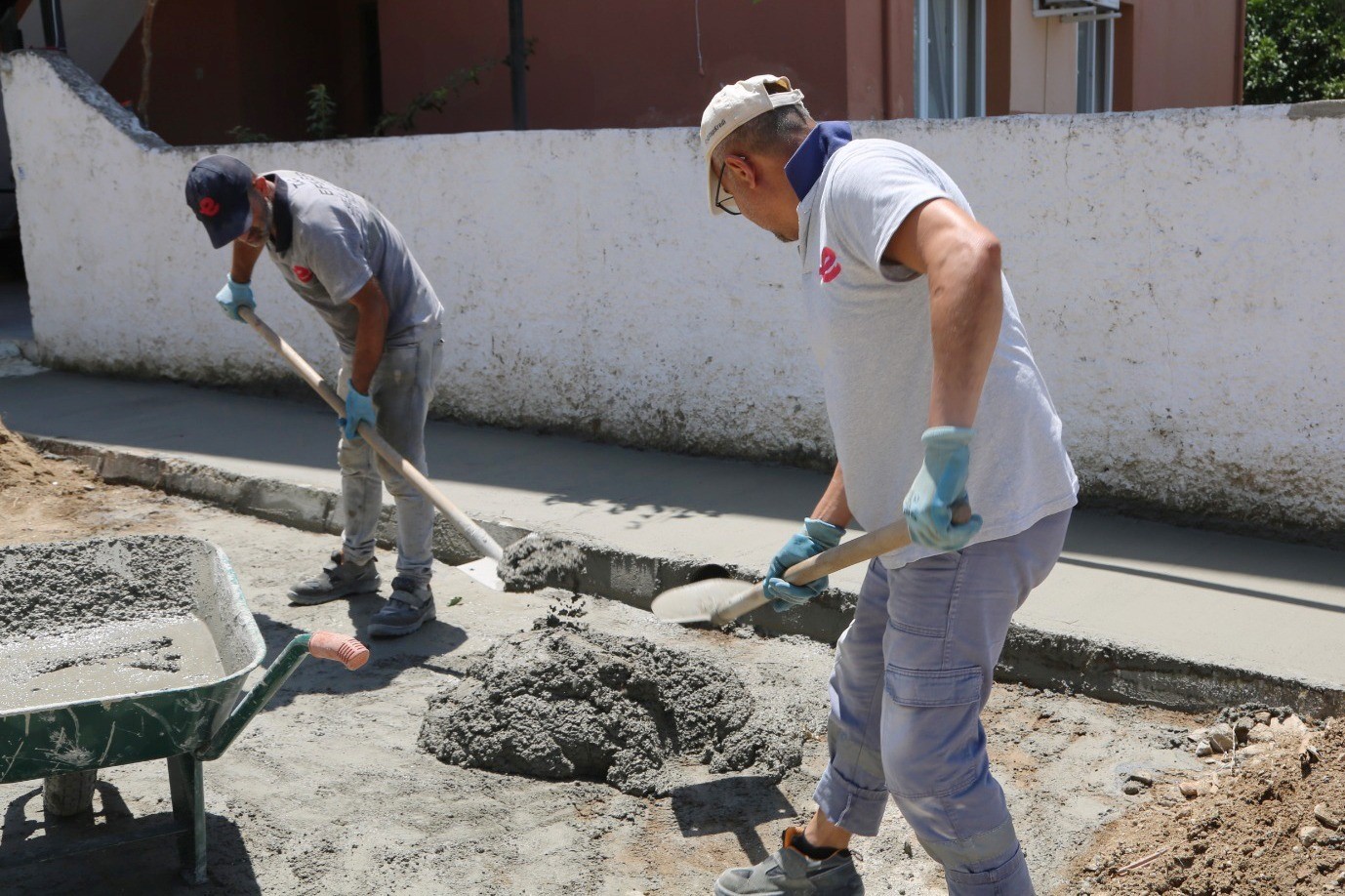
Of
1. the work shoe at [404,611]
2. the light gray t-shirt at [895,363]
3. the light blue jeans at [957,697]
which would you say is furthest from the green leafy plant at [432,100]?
the light blue jeans at [957,697]

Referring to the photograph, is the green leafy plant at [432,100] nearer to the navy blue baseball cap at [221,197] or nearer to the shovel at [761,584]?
the navy blue baseball cap at [221,197]

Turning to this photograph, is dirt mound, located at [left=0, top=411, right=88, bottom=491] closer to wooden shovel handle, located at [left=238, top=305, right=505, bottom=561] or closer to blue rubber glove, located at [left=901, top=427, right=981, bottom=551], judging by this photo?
wooden shovel handle, located at [left=238, top=305, right=505, bottom=561]

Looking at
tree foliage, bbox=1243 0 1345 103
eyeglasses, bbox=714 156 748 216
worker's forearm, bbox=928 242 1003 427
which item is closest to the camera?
worker's forearm, bbox=928 242 1003 427

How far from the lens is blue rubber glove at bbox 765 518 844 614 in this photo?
2.81 meters

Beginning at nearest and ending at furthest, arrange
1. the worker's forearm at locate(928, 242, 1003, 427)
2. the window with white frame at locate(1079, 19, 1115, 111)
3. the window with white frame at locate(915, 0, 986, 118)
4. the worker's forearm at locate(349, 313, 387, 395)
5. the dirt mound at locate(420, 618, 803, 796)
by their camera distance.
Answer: the worker's forearm at locate(928, 242, 1003, 427)
the dirt mound at locate(420, 618, 803, 796)
the worker's forearm at locate(349, 313, 387, 395)
the window with white frame at locate(915, 0, 986, 118)
the window with white frame at locate(1079, 19, 1115, 111)

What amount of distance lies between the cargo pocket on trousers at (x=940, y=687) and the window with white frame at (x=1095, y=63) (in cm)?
1086

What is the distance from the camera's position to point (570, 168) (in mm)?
6965

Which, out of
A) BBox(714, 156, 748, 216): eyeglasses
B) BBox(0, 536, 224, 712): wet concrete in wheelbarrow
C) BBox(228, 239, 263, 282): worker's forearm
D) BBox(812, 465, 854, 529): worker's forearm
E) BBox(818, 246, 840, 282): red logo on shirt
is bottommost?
BBox(0, 536, 224, 712): wet concrete in wheelbarrow

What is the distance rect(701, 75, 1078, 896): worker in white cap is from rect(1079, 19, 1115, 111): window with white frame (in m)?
10.6

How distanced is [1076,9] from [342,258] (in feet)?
26.5

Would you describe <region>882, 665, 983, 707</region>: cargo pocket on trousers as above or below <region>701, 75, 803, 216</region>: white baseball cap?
below

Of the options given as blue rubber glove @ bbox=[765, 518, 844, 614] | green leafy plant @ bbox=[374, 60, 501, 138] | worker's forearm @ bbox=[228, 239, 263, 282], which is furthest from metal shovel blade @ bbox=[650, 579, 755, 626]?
green leafy plant @ bbox=[374, 60, 501, 138]

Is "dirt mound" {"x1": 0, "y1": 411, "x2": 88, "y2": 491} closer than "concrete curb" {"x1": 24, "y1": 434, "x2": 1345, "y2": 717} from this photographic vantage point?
No

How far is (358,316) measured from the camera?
4684 millimetres
